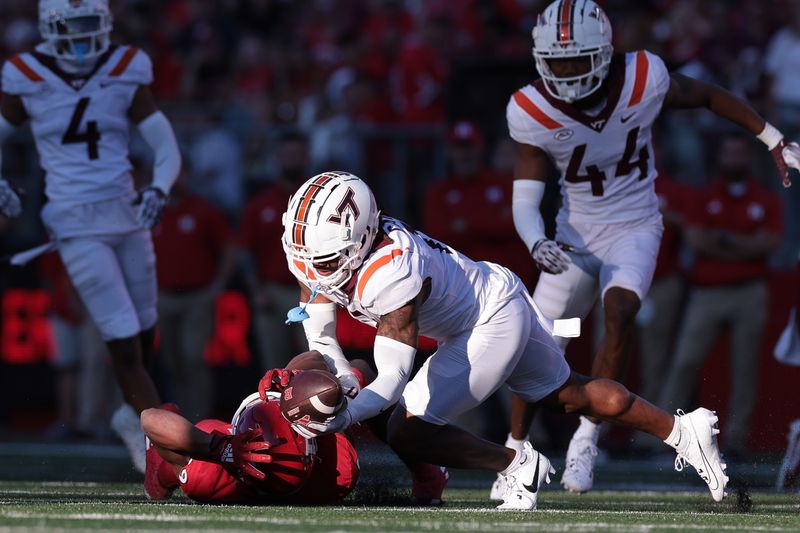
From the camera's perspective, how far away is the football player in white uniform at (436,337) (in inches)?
203

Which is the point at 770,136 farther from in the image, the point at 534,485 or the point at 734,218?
the point at 734,218

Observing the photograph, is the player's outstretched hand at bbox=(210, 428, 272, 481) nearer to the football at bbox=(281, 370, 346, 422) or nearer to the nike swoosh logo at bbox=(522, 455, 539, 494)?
the football at bbox=(281, 370, 346, 422)

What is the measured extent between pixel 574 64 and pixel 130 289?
8.36 feet

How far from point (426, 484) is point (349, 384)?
64cm

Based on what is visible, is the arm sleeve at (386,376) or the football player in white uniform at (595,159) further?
the football player in white uniform at (595,159)

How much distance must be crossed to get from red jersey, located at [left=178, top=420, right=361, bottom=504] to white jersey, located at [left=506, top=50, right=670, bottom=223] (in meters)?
2.04

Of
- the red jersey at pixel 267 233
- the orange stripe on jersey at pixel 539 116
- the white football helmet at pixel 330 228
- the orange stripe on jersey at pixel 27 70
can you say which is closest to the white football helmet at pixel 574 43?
the orange stripe on jersey at pixel 539 116

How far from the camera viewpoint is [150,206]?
7168mm

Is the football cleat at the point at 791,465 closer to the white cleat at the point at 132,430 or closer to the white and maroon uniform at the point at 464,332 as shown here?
the white and maroon uniform at the point at 464,332

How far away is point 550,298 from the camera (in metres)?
7.00

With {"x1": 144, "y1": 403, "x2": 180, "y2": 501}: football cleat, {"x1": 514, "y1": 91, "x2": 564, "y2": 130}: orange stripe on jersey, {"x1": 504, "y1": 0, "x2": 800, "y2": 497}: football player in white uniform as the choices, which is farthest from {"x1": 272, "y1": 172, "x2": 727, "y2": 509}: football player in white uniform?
{"x1": 514, "y1": 91, "x2": 564, "y2": 130}: orange stripe on jersey

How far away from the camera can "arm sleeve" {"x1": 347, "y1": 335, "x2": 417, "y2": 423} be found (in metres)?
5.10

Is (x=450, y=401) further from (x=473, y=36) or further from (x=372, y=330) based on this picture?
(x=473, y=36)

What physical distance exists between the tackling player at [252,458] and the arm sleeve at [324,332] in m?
0.10
